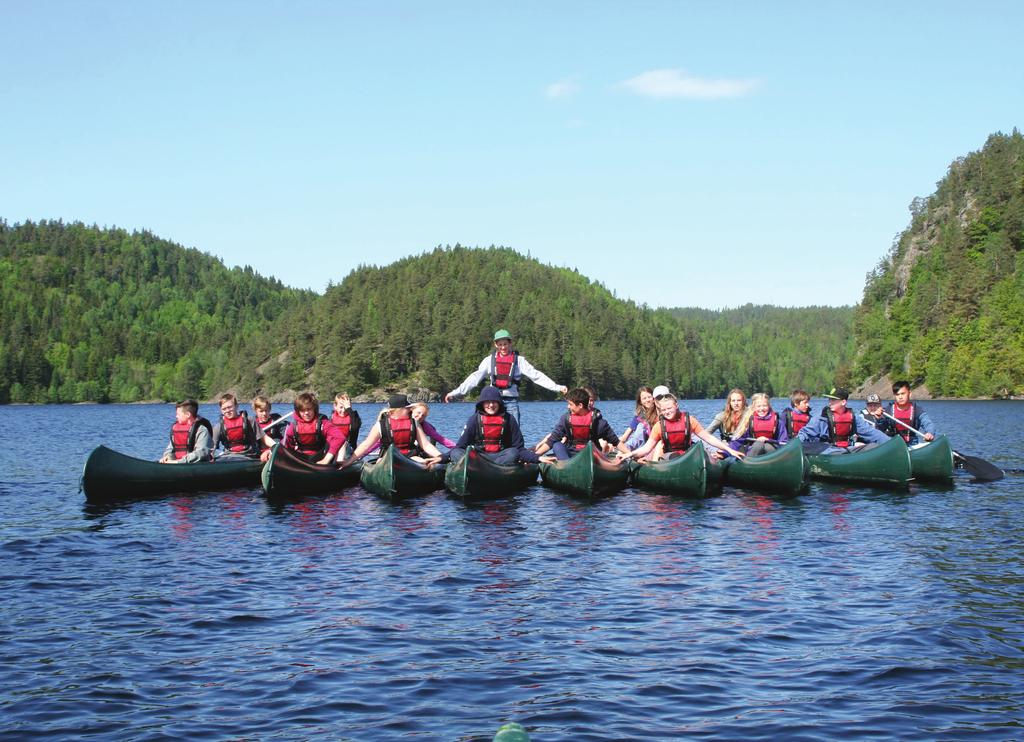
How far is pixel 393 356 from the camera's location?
15238 cm

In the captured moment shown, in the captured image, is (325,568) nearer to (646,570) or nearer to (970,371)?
(646,570)

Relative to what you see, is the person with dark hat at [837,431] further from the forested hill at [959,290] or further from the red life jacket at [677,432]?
the forested hill at [959,290]

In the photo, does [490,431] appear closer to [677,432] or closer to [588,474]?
[588,474]

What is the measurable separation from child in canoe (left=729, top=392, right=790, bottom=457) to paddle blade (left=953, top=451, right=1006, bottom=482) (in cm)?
506

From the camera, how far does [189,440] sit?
68.1 ft

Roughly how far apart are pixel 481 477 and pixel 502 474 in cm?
59

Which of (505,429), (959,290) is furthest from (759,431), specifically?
(959,290)

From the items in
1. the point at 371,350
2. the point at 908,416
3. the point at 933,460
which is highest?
the point at 371,350

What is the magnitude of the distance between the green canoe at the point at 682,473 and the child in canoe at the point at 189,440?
9428 millimetres

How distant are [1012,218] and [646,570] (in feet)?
363

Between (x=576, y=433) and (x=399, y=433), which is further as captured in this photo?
(x=576, y=433)

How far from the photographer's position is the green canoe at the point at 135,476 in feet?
64.2

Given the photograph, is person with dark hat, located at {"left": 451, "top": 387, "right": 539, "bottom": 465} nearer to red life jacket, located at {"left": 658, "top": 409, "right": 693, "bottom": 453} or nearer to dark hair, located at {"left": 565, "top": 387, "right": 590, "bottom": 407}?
dark hair, located at {"left": 565, "top": 387, "right": 590, "bottom": 407}

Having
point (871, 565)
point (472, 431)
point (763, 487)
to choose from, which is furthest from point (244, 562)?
point (763, 487)
